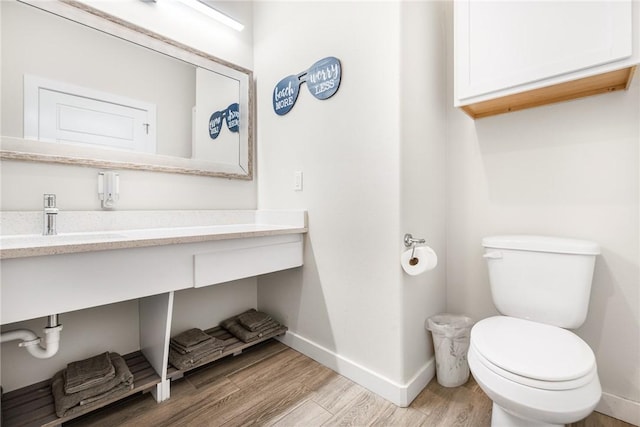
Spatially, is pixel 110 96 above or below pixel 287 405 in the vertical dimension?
above

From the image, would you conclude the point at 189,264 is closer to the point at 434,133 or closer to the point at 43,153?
the point at 43,153

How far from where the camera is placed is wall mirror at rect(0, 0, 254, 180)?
4.24 ft

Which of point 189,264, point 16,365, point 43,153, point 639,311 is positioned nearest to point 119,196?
point 43,153

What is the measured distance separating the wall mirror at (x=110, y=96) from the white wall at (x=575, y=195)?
1.51 metres

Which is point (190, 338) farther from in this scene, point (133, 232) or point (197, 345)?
point (133, 232)

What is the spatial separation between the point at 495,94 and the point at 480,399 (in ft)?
4.63

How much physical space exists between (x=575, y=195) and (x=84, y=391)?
229 centimetres

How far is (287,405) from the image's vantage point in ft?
4.41

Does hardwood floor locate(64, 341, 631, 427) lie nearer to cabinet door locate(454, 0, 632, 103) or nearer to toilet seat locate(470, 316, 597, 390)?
toilet seat locate(470, 316, 597, 390)

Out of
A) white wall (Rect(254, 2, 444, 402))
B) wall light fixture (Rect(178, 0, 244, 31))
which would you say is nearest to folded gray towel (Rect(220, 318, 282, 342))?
white wall (Rect(254, 2, 444, 402))

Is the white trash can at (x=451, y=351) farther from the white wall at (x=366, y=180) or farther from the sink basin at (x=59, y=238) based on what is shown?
the sink basin at (x=59, y=238)

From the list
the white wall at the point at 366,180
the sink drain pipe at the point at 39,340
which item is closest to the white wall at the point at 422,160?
the white wall at the point at 366,180

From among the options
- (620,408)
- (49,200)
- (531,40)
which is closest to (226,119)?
(49,200)

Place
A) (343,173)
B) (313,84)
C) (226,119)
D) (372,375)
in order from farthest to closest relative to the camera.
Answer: (226,119), (313,84), (343,173), (372,375)
